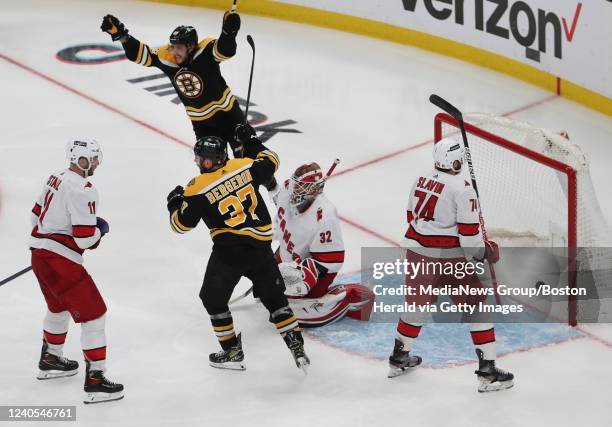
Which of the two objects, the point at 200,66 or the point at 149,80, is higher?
the point at 149,80

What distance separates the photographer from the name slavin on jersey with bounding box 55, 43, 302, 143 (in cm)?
845

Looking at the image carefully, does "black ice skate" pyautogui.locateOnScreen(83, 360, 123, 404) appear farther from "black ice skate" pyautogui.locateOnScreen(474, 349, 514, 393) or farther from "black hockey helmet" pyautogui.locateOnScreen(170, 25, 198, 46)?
"black hockey helmet" pyautogui.locateOnScreen(170, 25, 198, 46)

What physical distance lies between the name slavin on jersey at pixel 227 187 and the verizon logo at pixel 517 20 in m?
3.83

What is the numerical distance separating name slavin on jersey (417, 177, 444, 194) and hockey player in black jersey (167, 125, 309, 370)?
0.66 metres

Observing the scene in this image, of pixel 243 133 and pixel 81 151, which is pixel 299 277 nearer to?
pixel 243 133

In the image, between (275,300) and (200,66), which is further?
(200,66)

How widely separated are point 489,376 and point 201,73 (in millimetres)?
2349

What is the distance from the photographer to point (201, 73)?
652 centimetres

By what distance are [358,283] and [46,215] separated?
185 cm

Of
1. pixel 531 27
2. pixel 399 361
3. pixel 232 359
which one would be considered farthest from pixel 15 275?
pixel 531 27

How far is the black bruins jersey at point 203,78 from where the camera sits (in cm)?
650

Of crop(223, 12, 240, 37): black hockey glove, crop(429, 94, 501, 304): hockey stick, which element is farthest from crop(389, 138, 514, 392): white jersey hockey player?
crop(223, 12, 240, 37): black hockey glove

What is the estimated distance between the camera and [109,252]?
22.1ft

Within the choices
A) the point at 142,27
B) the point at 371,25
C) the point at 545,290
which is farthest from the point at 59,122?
the point at 545,290
